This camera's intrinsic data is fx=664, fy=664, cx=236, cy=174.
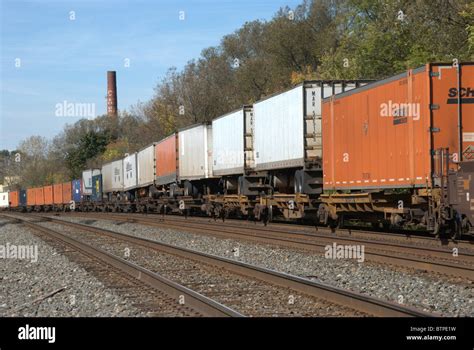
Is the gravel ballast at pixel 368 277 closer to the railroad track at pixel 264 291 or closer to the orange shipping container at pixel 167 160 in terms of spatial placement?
the railroad track at pixel 264 291

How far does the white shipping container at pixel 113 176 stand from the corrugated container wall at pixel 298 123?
90.5 feet

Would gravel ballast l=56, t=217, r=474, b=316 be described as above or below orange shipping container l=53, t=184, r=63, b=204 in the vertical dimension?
below

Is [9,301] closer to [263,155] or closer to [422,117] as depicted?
[422,117]

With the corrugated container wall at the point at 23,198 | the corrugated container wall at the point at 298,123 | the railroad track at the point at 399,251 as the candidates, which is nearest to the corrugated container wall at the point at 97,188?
the corrugated container wall at the point at 23,198

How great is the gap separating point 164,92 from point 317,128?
44988 mm

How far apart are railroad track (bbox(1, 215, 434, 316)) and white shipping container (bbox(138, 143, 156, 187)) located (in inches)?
970

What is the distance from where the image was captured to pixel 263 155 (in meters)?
23.2

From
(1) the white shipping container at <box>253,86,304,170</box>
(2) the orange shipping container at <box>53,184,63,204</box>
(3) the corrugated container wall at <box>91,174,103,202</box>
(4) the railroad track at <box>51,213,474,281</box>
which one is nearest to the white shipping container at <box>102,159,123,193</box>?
(3) the corrugated container wall at <box>91,174,103,202</box>

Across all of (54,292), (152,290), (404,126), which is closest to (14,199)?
(404,126)

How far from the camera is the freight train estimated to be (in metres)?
14.1

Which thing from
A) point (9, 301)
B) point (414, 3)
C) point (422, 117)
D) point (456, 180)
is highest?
point (414, 3)

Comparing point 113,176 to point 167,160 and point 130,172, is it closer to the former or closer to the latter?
point 130,172

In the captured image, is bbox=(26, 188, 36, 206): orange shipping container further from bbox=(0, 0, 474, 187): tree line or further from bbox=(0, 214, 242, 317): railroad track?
bbox=(0, 214, 242, 317): railroad track
